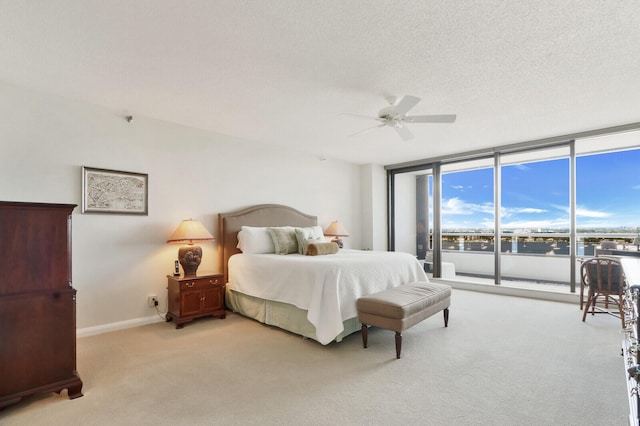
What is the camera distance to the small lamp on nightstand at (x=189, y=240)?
3.86 m

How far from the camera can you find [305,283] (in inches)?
128

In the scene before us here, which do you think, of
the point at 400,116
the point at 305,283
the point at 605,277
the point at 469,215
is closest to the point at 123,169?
the point at 305,283

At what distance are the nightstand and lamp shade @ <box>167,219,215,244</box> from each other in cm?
45

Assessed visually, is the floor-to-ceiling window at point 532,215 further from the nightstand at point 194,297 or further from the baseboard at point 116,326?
the baseboard at point 116,326

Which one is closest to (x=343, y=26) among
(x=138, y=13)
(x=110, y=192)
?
(x=138, y=13)

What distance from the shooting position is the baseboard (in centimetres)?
346

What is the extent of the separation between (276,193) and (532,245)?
458 cm

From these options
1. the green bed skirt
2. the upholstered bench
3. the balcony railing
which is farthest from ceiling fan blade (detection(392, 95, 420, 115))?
the balcony railing

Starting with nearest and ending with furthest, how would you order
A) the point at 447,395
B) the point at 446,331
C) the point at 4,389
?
the point at 4,389 → the point at 447,395 → the point at 446,331

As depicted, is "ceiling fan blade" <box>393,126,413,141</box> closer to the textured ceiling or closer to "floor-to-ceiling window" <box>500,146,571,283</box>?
the textured ceiling

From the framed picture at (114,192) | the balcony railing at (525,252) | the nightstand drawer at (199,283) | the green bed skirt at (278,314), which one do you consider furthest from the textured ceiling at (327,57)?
the green bed skirt at (278,314)

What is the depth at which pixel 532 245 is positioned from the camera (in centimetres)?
568

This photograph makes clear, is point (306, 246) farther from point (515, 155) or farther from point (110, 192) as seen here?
point (515, 155)

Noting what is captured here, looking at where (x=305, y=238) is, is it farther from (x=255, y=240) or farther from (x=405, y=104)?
(x=405, y=104)
